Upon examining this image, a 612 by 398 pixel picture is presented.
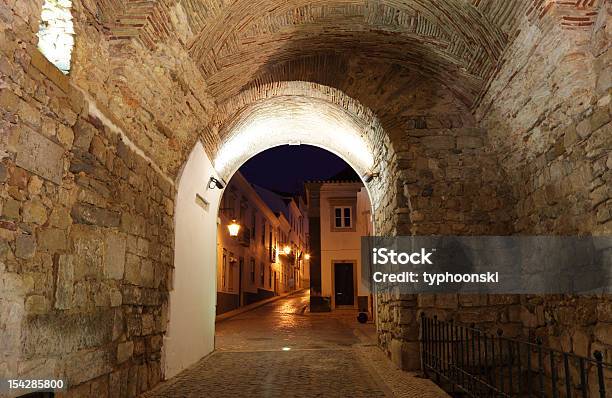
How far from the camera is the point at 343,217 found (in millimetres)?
19984

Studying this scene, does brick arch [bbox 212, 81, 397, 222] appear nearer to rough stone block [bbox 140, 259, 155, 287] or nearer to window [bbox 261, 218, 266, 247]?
rough stone block [bbox 140, 259, 155, 287]

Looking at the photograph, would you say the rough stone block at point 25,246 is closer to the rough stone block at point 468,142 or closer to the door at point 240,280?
the rough stone block at point 468,142

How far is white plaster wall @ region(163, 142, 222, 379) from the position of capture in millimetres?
6059

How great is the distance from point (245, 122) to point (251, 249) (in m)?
14.7

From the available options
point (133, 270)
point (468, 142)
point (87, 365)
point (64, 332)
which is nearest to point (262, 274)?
point (468, 142)

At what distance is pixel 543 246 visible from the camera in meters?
5.52

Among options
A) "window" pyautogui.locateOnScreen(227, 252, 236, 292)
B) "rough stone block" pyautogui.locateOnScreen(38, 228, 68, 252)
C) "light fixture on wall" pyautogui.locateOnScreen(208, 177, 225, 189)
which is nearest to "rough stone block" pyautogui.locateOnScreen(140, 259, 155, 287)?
"rough stone block" pyautogui.locateOnScreen(38, 228, 68, 252)

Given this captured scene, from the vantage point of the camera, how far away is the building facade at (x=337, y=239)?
18891 mm

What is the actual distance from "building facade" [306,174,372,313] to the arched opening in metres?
9.43

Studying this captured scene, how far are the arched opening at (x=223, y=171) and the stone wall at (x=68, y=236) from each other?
1126 mm

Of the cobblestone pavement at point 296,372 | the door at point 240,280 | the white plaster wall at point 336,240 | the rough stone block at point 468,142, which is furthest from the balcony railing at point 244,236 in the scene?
the rough stone block at point 468,142

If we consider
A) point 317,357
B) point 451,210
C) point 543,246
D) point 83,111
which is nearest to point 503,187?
point 451,210

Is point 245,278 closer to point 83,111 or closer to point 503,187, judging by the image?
point 503,187

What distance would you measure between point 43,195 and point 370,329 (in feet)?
32.6
